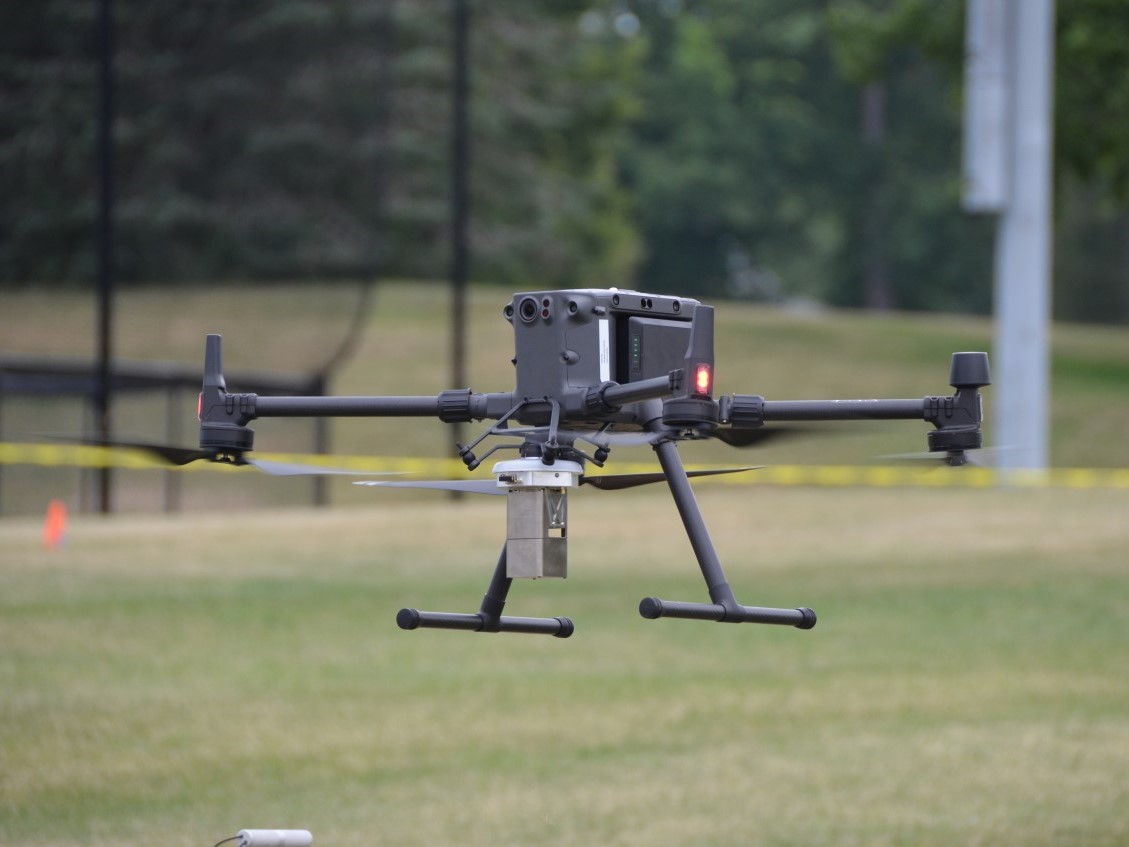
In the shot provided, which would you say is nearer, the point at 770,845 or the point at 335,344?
the point at 770,845

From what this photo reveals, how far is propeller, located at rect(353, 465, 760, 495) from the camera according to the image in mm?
3805

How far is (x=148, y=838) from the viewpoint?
7.29 metres

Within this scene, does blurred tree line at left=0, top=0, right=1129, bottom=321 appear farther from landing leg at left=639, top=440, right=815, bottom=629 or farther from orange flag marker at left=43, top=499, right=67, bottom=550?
landing leg at left=639, top=440, right=815, bottom=629

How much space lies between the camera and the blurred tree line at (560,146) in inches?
922

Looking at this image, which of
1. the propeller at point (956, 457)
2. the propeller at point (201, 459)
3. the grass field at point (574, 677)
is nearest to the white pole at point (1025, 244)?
the grass field at point (574, 677)

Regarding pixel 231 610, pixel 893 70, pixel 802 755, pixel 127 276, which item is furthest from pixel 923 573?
pixel 893 70

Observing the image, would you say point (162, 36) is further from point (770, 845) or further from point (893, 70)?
point (893, 70)

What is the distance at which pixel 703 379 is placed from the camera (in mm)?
3516

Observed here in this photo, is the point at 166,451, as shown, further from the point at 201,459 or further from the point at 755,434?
the point at 755,434

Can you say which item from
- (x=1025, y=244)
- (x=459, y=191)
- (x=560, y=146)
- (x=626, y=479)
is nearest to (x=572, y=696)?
(x=626, y=479)

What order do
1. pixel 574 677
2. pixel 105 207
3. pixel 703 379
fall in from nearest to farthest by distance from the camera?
pixel 703 379, pixel 574 677, pixel 105 207

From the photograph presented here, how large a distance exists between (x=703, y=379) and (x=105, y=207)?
18.3 meters

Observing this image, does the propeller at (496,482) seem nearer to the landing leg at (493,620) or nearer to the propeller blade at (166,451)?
the landing leg at (493,620)

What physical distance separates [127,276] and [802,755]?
53.1 feet
